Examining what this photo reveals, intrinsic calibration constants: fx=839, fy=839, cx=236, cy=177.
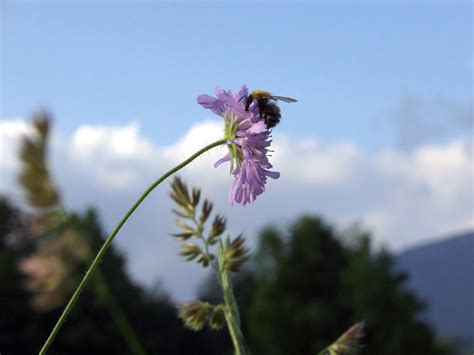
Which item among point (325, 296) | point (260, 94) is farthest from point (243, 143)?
point (325, 296)

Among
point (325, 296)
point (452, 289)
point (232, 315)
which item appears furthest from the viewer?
point (452, 289)

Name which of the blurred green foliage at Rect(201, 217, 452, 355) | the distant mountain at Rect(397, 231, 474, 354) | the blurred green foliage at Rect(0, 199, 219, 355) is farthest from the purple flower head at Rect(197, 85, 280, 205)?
the distant mountain at Rect(397, 231, 474, 354)

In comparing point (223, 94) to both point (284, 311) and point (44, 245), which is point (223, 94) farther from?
point (284, 311)

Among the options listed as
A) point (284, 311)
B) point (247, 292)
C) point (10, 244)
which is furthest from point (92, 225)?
point (247, 292)

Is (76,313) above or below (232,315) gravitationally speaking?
above

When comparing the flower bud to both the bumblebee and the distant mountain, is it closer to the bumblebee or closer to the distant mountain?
the bumblebee

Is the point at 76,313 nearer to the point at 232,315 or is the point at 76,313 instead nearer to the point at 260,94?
the point at 260,94
